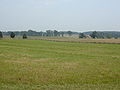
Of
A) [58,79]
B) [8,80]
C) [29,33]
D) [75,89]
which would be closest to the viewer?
[75,89]

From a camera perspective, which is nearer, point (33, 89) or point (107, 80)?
point (33, 89)

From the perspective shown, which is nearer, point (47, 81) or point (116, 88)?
point (116, 88)

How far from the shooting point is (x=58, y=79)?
8977 mm

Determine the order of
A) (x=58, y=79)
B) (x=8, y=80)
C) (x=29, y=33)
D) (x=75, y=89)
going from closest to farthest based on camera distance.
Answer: (x=75, y=89)
(x=8, y=80)
(x=58, y=79)
(x=29, y=33)

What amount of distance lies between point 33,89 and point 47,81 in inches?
70.3

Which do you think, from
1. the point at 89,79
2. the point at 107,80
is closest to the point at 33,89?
the point at 89,79

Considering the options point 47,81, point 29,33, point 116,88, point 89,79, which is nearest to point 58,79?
point 47,81

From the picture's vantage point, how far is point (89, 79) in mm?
9117

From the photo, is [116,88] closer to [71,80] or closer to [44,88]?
[71,80]

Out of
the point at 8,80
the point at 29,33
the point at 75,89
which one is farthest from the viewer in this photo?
the point at 29,33

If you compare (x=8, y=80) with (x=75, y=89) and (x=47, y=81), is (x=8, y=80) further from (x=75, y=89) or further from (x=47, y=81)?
(x=75, y=89)

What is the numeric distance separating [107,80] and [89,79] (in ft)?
3.39

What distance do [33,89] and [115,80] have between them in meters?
4.92

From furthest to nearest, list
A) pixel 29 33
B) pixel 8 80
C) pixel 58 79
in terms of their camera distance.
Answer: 1. pixel 29 33
2. pixel 58 79
3. pixel 8 80
